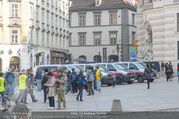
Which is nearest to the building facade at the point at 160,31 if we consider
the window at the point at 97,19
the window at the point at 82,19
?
the window at the point at 97,19

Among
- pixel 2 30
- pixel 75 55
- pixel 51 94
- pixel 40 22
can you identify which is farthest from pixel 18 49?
pixel 51 94

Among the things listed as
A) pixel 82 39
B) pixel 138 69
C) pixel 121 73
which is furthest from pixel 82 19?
pixel 121 73

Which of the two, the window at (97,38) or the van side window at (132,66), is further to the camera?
the window at (97,38)

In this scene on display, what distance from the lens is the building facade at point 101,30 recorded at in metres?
77.2

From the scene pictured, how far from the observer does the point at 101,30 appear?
78562 millimetres

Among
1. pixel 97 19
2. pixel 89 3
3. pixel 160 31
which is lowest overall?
pixel 160 31

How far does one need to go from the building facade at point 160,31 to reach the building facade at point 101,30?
25.1 metres

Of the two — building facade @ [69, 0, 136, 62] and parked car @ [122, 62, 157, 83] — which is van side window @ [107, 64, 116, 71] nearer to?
parked car @ [122, 62, 157, 83]

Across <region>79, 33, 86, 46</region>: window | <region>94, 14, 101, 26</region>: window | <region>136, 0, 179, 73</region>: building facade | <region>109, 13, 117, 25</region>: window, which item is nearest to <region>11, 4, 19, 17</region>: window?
<region>136, 0, 179, 73</region>: building facade

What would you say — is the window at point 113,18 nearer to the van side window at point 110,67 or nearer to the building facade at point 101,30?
the building facade at point 101,30

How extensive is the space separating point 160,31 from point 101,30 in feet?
102

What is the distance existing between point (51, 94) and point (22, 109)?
4.10 metres

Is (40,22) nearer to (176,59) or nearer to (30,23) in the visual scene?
(30,23)

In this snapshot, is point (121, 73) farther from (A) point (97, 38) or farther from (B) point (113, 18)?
(B) point (113, 18)
